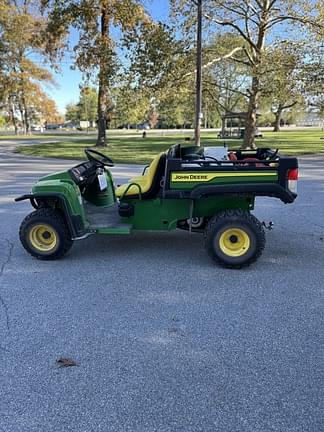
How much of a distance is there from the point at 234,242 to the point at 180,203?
73 centimetres

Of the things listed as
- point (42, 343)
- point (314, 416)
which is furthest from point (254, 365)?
point (42, 343)

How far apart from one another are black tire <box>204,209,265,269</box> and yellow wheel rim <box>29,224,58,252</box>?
1721 mm

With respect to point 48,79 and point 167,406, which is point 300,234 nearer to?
point 167,406

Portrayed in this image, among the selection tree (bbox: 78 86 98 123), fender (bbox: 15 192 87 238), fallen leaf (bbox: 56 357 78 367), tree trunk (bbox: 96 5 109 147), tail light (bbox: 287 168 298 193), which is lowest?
fallen leaf (bbox: 56 357 78 367)

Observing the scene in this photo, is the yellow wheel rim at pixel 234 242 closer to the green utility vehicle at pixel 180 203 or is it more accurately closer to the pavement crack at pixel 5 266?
the green utility vehicle at pixel 180 203

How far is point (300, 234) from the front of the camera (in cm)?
536

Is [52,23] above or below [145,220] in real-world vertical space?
above

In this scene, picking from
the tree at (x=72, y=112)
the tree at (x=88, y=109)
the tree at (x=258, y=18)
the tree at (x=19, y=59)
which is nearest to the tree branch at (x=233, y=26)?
the tree at (x=258, y=18)

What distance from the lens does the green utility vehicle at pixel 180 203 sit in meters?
4.06

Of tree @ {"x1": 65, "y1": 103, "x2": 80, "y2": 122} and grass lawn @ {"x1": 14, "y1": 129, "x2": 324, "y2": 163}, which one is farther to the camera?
tree @ {"x1": 65, "y1": 103, "x2": 80, "y2": 122}

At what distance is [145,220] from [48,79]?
41.8 metres

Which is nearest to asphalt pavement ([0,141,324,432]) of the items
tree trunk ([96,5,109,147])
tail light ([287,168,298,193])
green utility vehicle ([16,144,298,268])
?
green utility vehicle ([16,144,298,268])

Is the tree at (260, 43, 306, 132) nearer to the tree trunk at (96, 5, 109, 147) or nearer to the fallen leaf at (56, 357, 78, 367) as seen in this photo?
the tree trunk at (96, 5, 109, 147)

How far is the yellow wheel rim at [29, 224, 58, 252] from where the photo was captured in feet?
14.3
